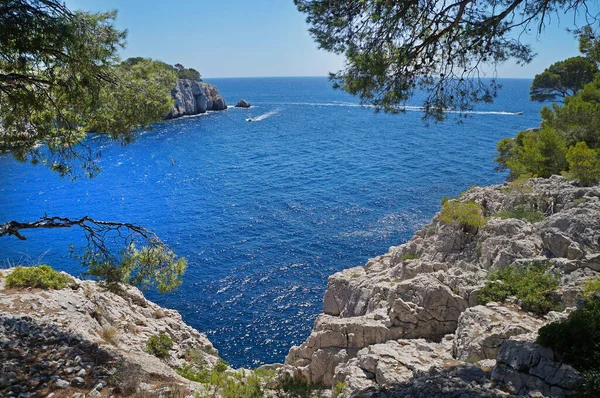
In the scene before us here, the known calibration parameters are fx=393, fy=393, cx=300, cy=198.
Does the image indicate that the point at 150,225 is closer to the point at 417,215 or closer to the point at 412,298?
the point at 417,215

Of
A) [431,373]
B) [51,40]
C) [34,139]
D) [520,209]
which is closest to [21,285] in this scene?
[34,139]

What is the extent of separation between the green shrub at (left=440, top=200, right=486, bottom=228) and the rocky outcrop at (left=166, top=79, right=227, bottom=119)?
10960cm

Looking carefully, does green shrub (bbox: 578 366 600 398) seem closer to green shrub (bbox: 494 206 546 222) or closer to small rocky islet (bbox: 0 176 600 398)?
small rocky islet (bbox: 0 176 600 398)

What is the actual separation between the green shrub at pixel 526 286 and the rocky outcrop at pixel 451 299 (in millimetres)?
347

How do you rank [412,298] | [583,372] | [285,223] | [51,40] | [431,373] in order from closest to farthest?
[583,372] → [51,40] → [431,373] → [412,298] → [285,223]

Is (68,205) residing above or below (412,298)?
below

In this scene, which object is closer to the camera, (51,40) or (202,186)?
(51,40)

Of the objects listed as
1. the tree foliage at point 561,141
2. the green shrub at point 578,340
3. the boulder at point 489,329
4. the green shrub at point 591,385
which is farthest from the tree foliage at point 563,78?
the green shrub at point 591,385

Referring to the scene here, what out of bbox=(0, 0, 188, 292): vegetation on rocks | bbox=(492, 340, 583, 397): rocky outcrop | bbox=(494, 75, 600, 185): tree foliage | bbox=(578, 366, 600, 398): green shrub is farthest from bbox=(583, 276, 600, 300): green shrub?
bbox=(494, 75, 600, 185): tree foliage

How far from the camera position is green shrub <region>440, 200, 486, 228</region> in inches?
817

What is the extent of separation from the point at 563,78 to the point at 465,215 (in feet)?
163

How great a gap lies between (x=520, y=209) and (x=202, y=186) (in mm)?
46038

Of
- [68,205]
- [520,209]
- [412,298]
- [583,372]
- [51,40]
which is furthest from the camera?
[68,205]

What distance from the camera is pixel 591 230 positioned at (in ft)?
48.8
